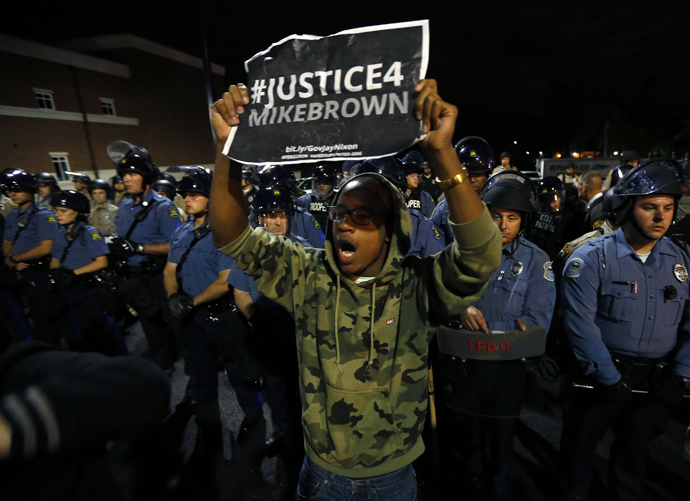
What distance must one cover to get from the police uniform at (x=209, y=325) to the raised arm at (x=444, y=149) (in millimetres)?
2680

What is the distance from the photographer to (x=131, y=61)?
3334 centimetres

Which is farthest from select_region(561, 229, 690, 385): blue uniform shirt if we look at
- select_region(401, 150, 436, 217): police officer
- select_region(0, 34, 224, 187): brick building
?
select_region(0, 34, 224, 187): brick building

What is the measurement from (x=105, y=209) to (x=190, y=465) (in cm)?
609

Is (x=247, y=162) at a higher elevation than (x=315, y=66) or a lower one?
lower

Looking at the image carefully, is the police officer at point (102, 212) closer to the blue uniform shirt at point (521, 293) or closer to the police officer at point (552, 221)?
the blue uniform shirt at point (521, 293)

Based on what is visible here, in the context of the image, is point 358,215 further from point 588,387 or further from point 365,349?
point 588,387

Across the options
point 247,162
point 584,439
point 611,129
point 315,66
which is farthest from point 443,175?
point 611,129

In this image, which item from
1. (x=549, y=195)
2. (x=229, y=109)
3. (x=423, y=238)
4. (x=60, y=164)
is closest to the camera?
(x=229, y=109)

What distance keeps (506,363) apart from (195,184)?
3494 millimetres

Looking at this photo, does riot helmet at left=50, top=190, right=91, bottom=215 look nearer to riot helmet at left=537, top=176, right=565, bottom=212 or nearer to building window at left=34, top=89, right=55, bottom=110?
riot helmet at left=537, top=176, right=565, bottom=212

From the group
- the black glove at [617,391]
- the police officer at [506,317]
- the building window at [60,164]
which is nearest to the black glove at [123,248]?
the police officer at [506,317]

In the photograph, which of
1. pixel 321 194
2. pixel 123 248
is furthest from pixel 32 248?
pixel 321 194

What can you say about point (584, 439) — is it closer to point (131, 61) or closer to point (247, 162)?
point (247, 162)

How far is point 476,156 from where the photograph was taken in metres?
5.12
